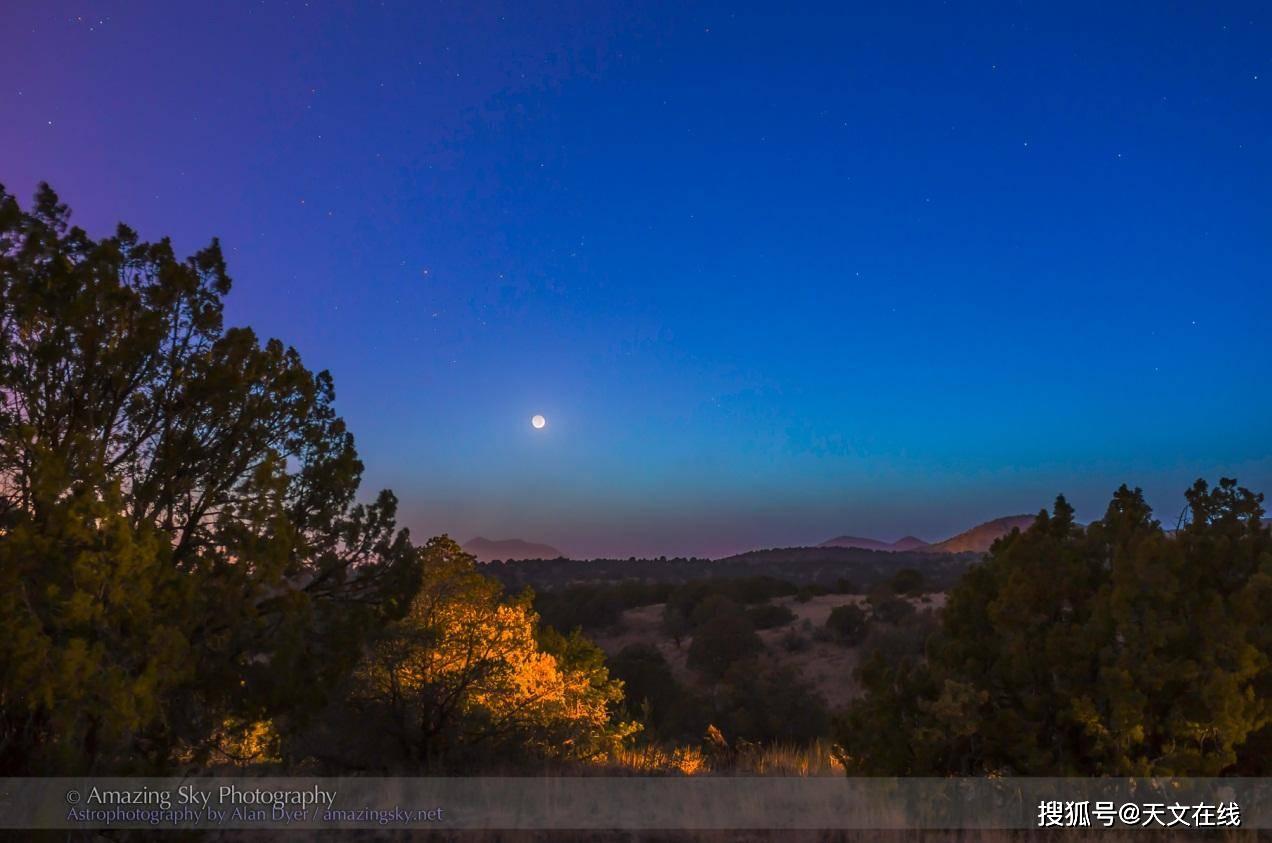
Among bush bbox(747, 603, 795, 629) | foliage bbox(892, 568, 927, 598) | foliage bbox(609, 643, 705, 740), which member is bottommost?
foliage bbox(609, 643, 705, 740)

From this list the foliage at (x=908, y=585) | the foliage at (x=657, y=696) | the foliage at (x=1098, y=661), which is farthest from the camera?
the foliage at (x=908, y=585)

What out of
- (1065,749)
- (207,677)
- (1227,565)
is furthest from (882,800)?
(207,677)

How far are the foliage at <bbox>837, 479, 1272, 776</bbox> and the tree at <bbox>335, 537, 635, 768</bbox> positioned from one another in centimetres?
445

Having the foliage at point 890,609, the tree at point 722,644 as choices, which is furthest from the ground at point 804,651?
the foliage at point 890,609

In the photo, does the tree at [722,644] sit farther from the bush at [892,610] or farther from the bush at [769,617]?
the bush at [892,610]

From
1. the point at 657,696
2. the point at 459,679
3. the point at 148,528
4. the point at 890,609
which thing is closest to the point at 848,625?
the point at 890,609

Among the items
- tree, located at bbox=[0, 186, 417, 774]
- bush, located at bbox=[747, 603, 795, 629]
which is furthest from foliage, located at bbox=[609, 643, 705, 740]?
tree, located at bbox=[0, 186, 417, 774]

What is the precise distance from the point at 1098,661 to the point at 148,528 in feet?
28.5

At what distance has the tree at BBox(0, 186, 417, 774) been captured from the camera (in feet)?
19.3

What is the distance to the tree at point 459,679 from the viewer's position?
1102cm

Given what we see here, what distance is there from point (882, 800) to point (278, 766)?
288 inches

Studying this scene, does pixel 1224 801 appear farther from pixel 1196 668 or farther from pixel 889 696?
pixel 889 696

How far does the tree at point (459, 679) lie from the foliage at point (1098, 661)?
4454 mm

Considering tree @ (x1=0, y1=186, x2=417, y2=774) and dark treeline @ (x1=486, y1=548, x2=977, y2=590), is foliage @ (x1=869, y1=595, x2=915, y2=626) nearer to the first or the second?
dark treeline @ (x1=486, y1=548, x2=977, y2=590)
